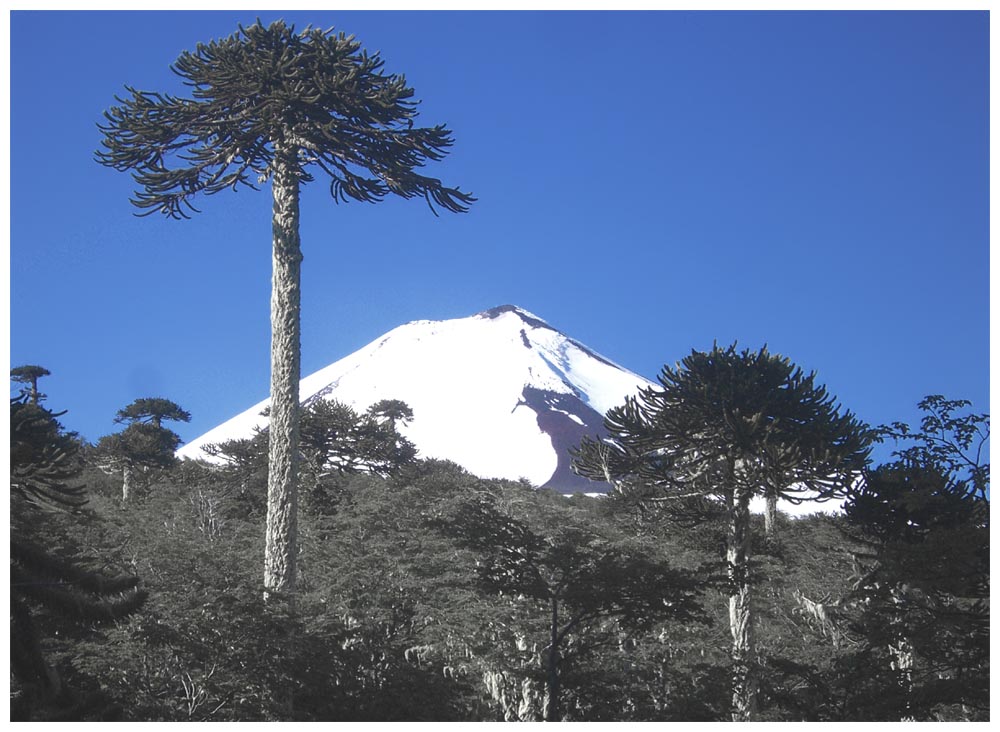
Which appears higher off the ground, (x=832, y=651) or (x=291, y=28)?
(x=291, y=28)

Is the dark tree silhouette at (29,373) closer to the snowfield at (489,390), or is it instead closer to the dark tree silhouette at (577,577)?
the dark tree silhouette at (577,577)

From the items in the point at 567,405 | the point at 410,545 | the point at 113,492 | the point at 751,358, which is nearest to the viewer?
the point at 751,358

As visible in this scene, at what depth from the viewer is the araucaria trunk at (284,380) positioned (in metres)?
17.5

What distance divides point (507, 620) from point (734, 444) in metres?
5.14

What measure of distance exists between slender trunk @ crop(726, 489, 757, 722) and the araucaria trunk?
7.15 metres

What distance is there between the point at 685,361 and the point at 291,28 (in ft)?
32.8

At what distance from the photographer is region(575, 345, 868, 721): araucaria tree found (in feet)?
59.6

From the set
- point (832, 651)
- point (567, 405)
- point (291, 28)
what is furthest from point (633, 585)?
point (567, 405)

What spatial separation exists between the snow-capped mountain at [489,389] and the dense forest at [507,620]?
95.2 m

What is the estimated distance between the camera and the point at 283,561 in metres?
17.4

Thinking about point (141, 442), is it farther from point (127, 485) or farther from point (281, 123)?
point (281, 123)

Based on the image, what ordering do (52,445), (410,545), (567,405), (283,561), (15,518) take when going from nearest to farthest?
(52,445) → (15,518) → (283,561) → (410,545) → (567,405)

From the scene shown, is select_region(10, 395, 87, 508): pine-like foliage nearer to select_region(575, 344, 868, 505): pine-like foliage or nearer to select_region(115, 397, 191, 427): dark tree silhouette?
select_region(575, 344, 868, 505): pine-like foliage

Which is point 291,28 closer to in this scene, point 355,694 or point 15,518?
point 15,518
